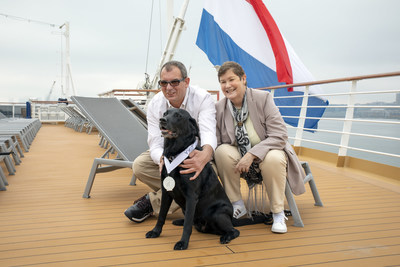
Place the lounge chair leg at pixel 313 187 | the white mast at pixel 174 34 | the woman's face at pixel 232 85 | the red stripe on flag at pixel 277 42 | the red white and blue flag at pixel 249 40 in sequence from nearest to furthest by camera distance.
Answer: the woman's face at pixel 232 85
the lounge chair leg at pixel 313 187
the red stripe on flag at pixel 277 42
the red white and blue flag at pixel 249 40
the white mast at pixel 174 34

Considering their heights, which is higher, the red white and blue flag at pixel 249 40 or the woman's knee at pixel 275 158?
the red white and blue flag at pixel 249 40

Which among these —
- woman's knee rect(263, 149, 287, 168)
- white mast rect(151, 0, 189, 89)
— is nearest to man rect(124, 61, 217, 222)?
woman's knee rect(263, 149, 287, 168)

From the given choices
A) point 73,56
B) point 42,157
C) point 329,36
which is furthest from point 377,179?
point 73,56

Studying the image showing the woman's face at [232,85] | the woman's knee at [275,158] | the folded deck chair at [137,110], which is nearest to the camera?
the woman's knee at [275,158]

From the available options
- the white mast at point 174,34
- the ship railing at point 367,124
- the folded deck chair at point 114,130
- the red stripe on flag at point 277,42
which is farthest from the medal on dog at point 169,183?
the white mast at point 174,34

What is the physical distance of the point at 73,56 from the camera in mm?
19172

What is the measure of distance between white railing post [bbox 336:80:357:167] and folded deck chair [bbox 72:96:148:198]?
251cm

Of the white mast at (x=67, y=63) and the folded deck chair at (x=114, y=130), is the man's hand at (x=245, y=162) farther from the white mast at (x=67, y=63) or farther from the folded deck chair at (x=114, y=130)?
the white mast at (x=67, y=63)

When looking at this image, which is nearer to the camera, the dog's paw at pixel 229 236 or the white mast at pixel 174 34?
the dog's paw at pixel 229 236

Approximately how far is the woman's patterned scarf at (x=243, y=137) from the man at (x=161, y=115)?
6.2 inches

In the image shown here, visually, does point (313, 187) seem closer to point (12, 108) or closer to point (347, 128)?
point (347, 128)

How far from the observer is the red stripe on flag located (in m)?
5.89

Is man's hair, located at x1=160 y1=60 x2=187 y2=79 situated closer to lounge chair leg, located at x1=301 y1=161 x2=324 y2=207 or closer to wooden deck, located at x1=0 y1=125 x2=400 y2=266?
wooden deck, located at x1=0 y1=125 x2=400 y2=266

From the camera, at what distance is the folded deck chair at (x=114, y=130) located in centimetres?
268
